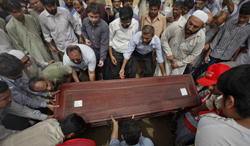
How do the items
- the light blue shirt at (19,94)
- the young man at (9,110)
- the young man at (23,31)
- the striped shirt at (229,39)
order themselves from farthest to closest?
the striped shirt at (229,39), the young man at (23,31), the light blue shirt at (19,94), the young man at (9,110)

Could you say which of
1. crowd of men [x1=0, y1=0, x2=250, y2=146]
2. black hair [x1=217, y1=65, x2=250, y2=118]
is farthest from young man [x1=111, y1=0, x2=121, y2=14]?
black hair [x1=217, y1=65, x2=250, y2=118]

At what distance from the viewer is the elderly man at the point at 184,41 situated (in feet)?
5.37

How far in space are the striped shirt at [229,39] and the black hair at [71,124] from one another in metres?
2.92

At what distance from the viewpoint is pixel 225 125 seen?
2.45 feet

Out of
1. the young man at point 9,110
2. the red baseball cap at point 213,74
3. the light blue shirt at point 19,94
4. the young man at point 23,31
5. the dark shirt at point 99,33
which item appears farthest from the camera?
the dark shirt at point 99,33

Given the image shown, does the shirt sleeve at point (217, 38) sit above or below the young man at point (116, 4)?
below

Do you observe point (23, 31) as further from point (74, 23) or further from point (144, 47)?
point (144, 47)

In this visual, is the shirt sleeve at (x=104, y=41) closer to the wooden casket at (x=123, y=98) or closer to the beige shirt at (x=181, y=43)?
the wooden casket at (x=123, y=98)

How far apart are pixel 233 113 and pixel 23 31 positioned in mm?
3130

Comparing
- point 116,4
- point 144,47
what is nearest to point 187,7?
point 144,47

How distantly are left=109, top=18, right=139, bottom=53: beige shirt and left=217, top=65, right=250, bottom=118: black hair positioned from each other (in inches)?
66.7

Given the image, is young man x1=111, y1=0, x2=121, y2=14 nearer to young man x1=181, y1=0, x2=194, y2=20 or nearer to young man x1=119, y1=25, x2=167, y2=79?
young man x1=119, y1=25, x2=167, y2=79

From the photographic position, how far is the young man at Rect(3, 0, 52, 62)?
1.75 metres

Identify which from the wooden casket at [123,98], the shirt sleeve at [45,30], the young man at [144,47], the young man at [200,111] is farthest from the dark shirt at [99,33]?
the young man at [200,111]
